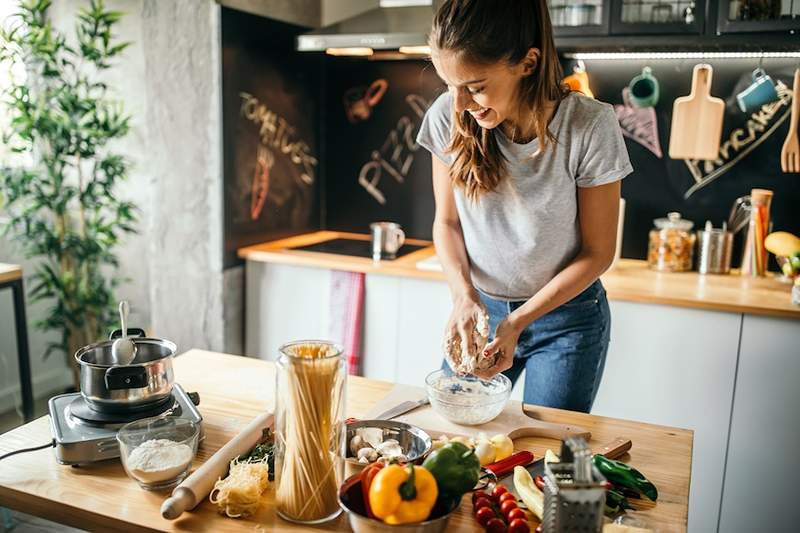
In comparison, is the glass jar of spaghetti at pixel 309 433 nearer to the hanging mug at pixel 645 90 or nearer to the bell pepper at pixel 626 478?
the bell pepper at pixel 626 478

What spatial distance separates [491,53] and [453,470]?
0.75m

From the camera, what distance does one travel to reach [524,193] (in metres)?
1.55

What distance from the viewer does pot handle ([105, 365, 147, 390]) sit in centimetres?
116

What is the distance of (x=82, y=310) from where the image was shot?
3066 millimetres

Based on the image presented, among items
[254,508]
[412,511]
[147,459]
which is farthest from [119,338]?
[412,511]

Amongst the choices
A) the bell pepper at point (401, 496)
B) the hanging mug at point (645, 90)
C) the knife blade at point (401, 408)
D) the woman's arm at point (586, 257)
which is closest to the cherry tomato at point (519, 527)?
the bell pepper at point (401, 496)

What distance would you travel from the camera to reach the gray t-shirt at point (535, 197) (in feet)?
4.83

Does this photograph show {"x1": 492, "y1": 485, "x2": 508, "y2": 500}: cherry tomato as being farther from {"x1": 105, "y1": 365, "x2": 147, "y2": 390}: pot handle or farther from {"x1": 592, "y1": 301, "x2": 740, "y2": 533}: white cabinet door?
{"x1": 592, "y1": 301, "x2": 740, "y2": 533}: white cabinet door

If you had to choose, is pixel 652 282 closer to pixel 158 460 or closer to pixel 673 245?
pixel 673 245

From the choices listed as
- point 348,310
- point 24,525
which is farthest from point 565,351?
point 24,525

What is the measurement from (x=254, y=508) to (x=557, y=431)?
543mm

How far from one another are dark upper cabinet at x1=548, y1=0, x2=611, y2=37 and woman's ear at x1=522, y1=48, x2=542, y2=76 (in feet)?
3.61

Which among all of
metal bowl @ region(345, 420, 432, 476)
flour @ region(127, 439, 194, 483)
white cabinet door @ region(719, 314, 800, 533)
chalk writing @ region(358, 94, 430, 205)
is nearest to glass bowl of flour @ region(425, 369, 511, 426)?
metal bowl @ region(345, 420, 432, 476)

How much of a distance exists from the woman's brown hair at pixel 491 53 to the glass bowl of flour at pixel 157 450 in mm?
775
